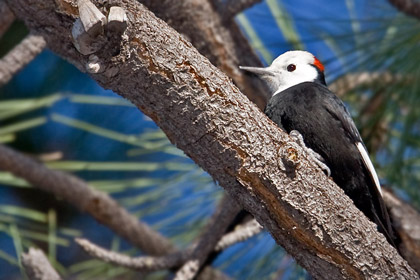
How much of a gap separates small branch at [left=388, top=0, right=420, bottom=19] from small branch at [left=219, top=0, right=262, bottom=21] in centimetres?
48

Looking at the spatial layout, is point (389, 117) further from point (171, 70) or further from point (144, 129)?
point (171, 70)

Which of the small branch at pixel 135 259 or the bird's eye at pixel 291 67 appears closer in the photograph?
the small branch at pixel 135 259

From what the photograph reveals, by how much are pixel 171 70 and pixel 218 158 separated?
0.61ft

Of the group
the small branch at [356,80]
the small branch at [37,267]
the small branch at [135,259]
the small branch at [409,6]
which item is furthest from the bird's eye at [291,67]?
the small branch at [37,267]

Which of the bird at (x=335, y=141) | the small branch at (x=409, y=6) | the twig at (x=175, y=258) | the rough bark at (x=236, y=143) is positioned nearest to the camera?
the rough bark at (x=236, y=143)

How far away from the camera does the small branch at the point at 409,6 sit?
7.10ft

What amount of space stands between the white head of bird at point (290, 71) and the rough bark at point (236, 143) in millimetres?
741

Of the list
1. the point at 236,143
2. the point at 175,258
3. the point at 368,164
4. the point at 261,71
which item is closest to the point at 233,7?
the point at 261,71

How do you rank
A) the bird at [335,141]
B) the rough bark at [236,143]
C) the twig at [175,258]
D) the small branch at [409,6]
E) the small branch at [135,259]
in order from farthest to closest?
the small branch at [409,6], the twig at [175,258], the small branch at [135,259], the bird at [335,141], the rough bark at [236,143]

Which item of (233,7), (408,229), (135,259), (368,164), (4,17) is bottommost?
(135,259)

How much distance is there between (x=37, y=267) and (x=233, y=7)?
0.90 meters

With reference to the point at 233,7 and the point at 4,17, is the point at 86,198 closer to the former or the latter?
the point at 4,17

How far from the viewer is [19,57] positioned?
2.03 meters

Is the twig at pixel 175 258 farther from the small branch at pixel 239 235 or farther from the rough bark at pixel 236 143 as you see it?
the rough bark at pixel 236 143
